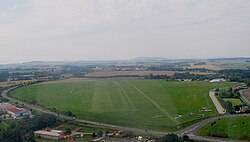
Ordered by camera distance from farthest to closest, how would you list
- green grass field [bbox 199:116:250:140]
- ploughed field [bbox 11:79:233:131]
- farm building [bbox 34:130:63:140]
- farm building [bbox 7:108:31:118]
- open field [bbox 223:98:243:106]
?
open field [bbox 223:98:243:106], farm building [bbox 7:108:31:118], ploughed field [bbox 11:79:233:131], farm building [bbox 34:130:63:140], green grass field [bbox 199:116:250:140]

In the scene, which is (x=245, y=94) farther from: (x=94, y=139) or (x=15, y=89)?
(x=15, y=89)

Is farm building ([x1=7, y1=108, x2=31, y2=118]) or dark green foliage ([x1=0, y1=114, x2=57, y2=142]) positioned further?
farm building ([x1=7, y1=108, x2=31, y2=118])

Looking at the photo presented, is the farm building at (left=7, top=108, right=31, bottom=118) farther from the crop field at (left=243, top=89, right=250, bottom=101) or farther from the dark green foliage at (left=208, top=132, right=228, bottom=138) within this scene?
the crop field at (left=243, top=89, right=250, bottom=101)

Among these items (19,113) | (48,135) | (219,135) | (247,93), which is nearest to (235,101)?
(247,93)

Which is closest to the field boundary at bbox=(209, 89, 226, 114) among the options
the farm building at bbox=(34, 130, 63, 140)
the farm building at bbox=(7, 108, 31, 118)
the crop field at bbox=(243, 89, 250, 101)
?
the crop field at bbox=(243, 89, 250, 101)

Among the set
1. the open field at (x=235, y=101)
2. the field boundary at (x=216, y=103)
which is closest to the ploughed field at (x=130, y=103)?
the field boundary at (x=216, y=103)

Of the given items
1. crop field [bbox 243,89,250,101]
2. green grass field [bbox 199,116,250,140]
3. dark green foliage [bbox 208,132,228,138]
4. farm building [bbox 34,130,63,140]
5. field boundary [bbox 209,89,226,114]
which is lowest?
farm building [bbox 34,130,63,140]

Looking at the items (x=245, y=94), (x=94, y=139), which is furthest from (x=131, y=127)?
(x=245, y=94)
